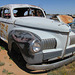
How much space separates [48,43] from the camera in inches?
107

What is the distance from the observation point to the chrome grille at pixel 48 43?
2657 millimetres

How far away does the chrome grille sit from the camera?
2657 mm

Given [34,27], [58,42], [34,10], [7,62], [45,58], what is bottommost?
[7,62]

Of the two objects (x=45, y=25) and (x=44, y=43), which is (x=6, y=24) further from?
(x=44, y=43)

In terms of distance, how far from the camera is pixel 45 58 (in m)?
2.59

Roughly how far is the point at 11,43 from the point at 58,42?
1.36 m

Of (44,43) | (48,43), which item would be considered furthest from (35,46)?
(48,43)

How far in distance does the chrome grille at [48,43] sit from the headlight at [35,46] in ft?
0.44

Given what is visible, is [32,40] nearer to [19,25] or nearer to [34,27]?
[34,27]

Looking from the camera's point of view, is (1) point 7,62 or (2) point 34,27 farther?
(1) point 7,62

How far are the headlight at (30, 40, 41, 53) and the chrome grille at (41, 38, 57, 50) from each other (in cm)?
13

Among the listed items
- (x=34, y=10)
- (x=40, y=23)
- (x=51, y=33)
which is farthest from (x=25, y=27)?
(x=34, y=10)

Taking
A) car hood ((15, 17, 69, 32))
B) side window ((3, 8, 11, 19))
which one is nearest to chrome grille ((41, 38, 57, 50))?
car hood ((15, 17, 69, 32))

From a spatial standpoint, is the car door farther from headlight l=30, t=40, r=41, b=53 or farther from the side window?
headlight l=30, t=40, r=41, b=53
